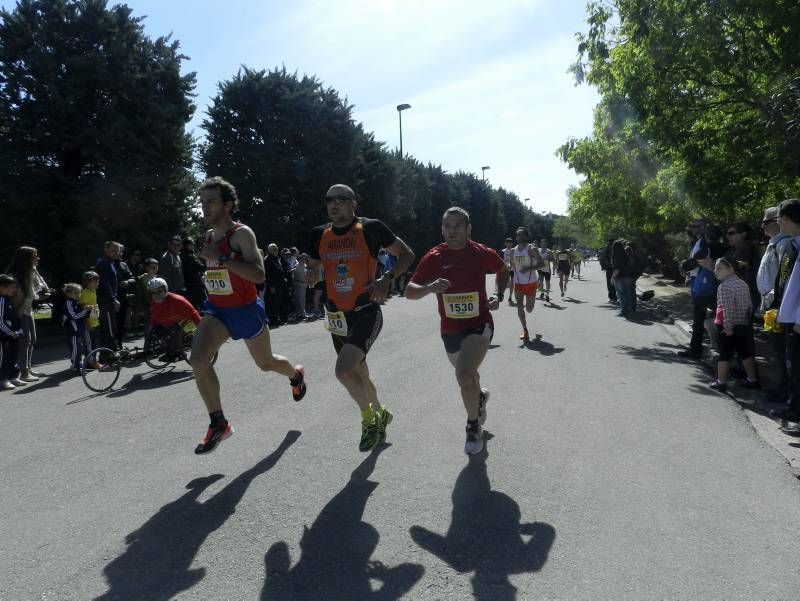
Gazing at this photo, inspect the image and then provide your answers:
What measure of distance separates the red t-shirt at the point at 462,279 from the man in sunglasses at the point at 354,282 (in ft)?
0.87

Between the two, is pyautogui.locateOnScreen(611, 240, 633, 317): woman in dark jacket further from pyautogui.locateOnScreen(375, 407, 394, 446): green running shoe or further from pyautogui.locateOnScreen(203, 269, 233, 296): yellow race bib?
pyautogui.locateOnScreen(203, 269, 233, 296): yellow race bib

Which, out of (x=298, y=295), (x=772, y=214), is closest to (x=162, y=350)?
(x=298, y=295)

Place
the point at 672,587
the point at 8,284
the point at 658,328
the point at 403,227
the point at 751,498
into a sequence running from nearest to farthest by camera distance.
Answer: the point at 672,587
the point at 751,498
the point at 8,284
the point at 658,328
the point at 403,227

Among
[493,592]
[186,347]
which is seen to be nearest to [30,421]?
[186,347]

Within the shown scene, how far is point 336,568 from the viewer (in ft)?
9.90

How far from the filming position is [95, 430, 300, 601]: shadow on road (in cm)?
288

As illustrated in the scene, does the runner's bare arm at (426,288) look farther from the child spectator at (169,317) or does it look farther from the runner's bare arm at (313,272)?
the child spectator at (169,317)

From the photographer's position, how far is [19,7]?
1625 centimetres

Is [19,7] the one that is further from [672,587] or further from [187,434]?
[672,587]

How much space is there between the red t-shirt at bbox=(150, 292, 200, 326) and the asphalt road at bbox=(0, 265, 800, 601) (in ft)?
5.92

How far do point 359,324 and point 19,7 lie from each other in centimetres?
1698

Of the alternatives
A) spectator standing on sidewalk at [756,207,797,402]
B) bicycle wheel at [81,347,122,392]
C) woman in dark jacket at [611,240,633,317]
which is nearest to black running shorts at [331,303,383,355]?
spectator standing on sidewalk at [756,207,797,402]

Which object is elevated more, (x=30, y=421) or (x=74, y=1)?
(x=74, y=1)

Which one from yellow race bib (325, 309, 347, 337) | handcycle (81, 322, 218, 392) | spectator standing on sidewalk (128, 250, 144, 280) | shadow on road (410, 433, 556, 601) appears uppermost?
spectator standing on sidewalk (128, 250, 144, 280)
